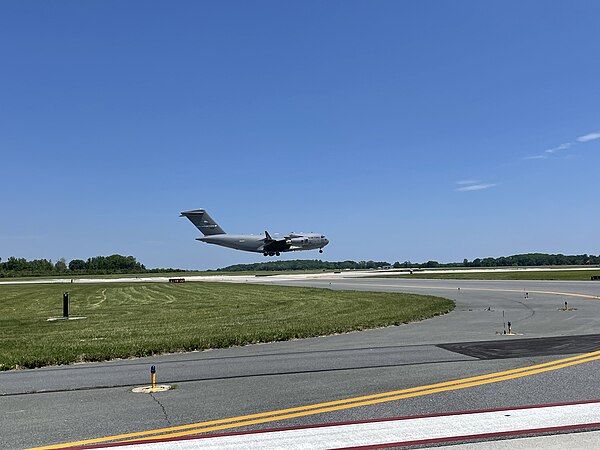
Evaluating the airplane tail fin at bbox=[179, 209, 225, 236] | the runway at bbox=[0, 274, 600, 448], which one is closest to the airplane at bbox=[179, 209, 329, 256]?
the airplane tail fin at bbox=[179, 209, 225, 236]

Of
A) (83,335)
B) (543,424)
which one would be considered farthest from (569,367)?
(83,335)

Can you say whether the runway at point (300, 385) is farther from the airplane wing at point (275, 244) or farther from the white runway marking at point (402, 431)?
the airplane wing at point (275, 244)

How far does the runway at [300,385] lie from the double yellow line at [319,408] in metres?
0.03

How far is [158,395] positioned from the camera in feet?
30.3

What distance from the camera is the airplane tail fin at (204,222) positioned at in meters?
89.4

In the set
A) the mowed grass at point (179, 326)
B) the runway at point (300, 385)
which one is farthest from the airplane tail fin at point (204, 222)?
the runway at point (300, 385)

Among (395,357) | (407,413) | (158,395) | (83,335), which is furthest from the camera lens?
(83,335)

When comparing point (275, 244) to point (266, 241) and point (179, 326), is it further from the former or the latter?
point (179, 326)

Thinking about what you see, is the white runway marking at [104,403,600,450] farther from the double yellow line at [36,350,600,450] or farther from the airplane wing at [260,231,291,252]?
the airplane wing at [260,231,291,252]

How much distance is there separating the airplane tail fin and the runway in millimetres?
74931

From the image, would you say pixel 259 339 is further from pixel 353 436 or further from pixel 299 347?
pixel 353 436

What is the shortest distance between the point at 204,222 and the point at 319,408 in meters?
83.2

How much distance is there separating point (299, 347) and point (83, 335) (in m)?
7.82

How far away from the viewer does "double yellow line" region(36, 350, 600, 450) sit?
6934mm
